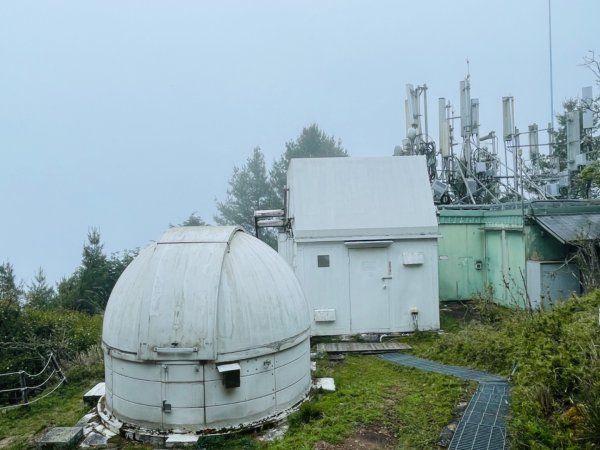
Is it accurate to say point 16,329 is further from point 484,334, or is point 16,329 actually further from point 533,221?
point 533,221

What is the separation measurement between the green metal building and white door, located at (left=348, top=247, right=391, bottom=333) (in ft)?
10.4

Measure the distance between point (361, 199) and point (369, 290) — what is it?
262 centimetres

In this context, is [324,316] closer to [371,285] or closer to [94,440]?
[371,285]

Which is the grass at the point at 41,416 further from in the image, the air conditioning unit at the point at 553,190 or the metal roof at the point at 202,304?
the air conditioning unit at the point at 553,190

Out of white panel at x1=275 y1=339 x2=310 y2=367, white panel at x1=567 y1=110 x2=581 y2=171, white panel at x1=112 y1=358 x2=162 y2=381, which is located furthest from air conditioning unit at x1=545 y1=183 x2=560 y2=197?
white panel at x1=112 y1=358 x2=162 y2=381

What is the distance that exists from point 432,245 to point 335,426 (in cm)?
704

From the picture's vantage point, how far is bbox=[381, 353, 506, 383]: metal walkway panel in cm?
816

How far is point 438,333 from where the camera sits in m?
12.0

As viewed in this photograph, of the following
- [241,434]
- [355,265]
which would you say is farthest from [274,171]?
[241,434]

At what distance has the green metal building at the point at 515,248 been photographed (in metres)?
12.1

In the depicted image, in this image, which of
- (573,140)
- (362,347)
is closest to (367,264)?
(362,347)

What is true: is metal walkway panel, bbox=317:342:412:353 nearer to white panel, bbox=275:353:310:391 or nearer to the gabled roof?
the gabled roof

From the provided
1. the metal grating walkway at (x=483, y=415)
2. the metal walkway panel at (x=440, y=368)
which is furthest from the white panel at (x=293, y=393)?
the metal walkway panel at (x=440, y=368)

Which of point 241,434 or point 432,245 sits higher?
point 432,245
